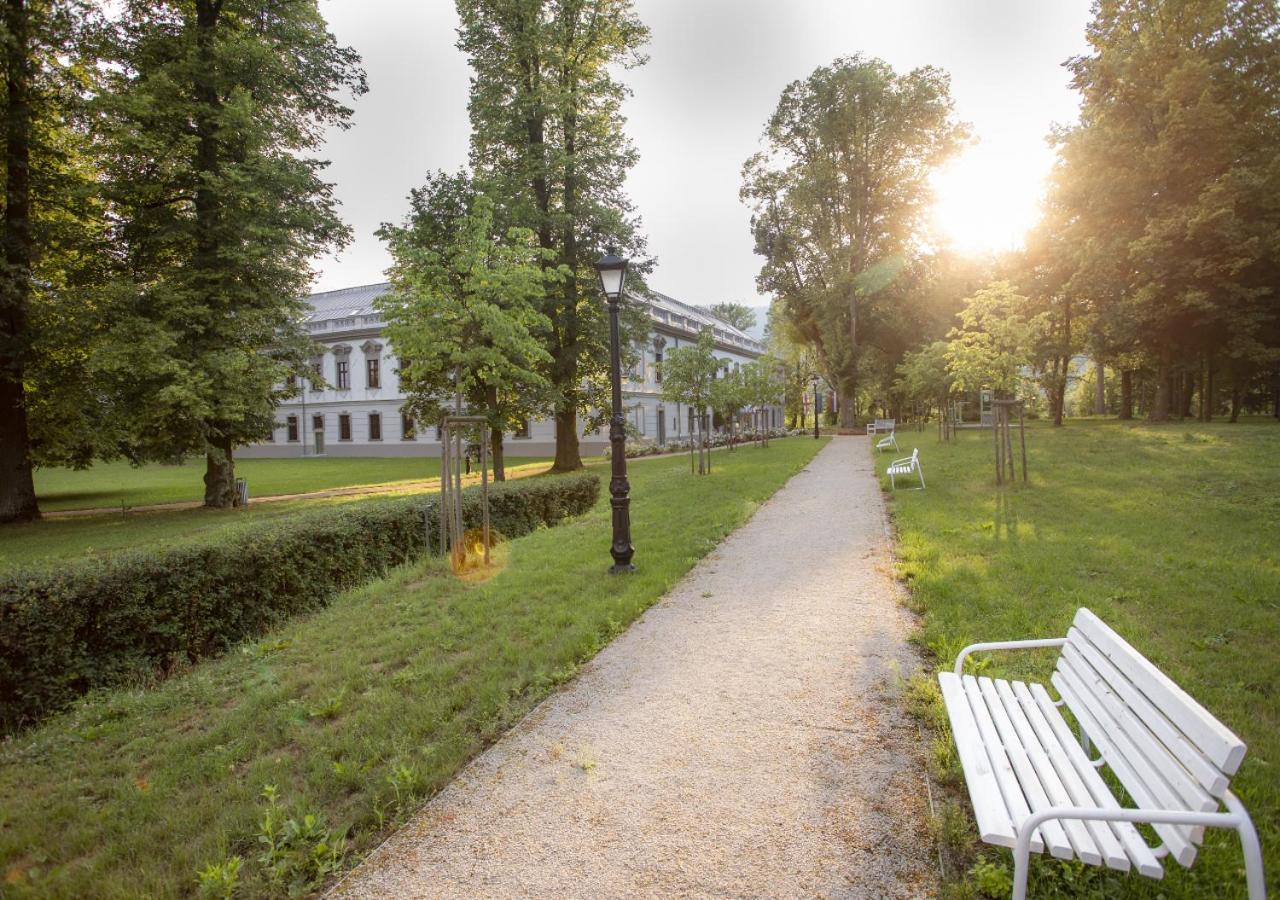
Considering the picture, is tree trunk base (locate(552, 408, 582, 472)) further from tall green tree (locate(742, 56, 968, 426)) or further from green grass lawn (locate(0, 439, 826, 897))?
tall green tree (locate(742, 56, 968, 426))

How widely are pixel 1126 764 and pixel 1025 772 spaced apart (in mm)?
353

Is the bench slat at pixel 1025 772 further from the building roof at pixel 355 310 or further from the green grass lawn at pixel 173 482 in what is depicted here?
the building roof at pixel 355 310

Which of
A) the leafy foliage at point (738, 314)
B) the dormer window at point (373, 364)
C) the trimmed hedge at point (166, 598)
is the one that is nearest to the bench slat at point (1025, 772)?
the trimmed hedge at point (166, 598)

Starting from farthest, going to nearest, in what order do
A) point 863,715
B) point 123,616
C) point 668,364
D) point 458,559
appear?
point 668,364
point 458,559
point 123,616
point 863,715

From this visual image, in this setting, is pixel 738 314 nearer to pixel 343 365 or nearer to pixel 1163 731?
pixel 343 365

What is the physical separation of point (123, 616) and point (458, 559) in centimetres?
338

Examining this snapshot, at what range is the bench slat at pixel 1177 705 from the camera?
1.82m

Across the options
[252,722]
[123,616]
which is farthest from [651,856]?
[123,616]

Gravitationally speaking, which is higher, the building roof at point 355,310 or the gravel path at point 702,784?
the building roof at point 355,310

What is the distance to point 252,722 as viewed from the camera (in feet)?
13.5

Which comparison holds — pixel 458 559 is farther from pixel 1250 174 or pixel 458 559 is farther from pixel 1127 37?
pixel 1127 37

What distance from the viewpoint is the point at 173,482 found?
2764cm

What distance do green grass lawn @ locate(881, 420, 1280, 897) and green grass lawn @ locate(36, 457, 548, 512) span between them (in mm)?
20559

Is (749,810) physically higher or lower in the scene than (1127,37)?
lower
